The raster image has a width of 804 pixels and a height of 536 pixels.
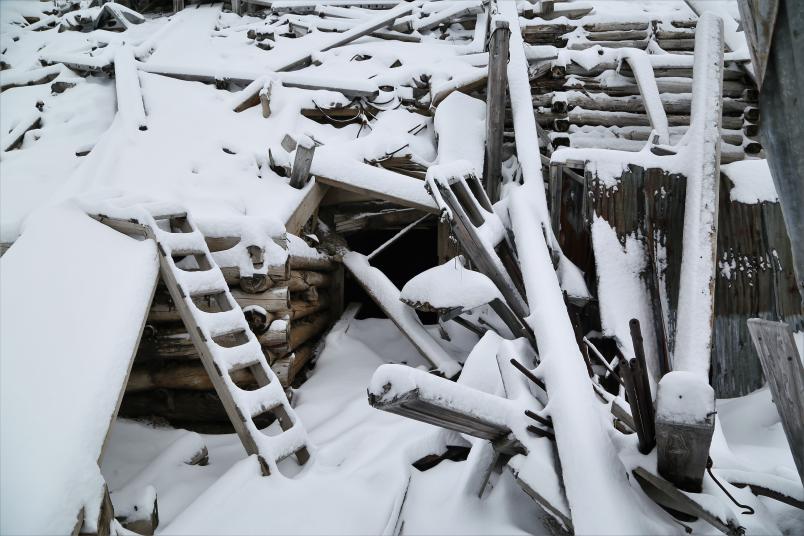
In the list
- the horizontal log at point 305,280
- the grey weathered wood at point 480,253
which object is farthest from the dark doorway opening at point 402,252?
the grey weathered wood at point 480,253

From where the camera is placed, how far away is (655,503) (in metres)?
2.18

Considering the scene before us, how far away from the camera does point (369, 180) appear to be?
503 cm

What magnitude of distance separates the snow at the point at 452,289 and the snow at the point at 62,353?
1.99 metres

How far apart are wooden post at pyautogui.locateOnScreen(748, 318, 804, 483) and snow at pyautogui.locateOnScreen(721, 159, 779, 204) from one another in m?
2.70

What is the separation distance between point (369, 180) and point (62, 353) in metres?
3.17

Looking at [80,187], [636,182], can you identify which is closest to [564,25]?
[636,182]

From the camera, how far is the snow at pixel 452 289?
3742mm

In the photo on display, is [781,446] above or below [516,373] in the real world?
below

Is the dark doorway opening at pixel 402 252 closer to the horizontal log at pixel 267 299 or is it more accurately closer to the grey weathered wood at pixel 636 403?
the horizontal log at pixel 267 299

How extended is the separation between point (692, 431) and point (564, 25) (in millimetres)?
6499

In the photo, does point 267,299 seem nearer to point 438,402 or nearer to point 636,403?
point 438,402

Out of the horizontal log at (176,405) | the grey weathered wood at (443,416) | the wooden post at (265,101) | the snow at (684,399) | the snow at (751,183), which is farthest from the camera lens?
the wooden post at (265,101)

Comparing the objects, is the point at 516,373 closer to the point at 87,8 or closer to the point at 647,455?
the point at 647,455

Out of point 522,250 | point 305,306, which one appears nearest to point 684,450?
point 522,250
